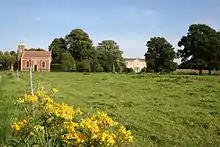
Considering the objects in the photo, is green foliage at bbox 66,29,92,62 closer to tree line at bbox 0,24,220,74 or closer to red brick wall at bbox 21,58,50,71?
tree line at bbox 0,24,220,74

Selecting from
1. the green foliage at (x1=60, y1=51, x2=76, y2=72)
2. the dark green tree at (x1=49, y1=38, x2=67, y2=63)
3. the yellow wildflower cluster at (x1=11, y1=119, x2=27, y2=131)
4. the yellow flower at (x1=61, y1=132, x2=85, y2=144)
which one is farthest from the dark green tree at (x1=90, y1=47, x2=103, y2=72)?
the yellow flower at (x1=61, y1=132, x2=85, y2=144)

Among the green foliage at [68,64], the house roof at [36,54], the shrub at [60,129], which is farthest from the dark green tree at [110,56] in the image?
the shrub at [60,129]


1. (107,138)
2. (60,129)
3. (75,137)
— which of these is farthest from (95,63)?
(107,138)

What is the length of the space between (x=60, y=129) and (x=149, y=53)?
99657 mm

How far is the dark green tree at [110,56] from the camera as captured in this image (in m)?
106

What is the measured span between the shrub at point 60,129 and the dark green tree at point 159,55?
95509 millimetres

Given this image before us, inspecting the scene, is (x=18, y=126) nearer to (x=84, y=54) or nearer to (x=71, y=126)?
(x=71, y=126)

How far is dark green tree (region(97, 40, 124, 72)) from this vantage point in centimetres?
10648

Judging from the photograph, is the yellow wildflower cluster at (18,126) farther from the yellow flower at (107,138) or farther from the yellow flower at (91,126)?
the yellow flower at (107,138)

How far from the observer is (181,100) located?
22703 millimetres

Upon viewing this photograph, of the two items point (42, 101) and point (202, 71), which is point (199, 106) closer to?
point (42, 101)

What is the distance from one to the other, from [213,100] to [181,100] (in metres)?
1.77

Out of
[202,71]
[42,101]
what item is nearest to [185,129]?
[42,101]

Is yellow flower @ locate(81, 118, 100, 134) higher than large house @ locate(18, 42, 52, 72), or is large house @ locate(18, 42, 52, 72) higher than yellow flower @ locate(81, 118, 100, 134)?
large house @ locate(18, 42, 52, 72)
